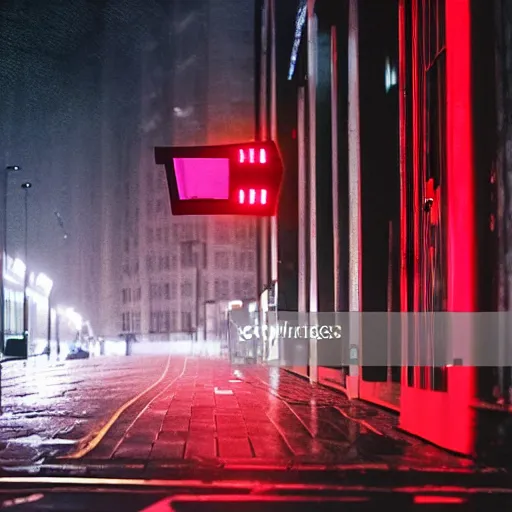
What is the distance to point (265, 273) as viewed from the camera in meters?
53.0

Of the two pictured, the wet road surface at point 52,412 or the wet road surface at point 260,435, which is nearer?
the wet road surface at point 260,435

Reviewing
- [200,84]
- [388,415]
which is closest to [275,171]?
[388,415]

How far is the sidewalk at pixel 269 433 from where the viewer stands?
32.0 feet

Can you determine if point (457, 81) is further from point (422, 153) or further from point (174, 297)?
point (174, 297)

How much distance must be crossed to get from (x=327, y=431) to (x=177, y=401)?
6.61 meters

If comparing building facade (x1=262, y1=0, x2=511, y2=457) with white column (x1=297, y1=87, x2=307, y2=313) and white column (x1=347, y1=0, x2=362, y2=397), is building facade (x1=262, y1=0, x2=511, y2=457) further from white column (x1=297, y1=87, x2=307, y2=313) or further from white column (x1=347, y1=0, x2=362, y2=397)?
white column (x1=297, y1=87, x2=307, y2=313)

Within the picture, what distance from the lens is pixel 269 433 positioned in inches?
477

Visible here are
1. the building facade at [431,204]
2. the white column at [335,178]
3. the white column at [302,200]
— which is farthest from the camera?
the white column at [302,200]

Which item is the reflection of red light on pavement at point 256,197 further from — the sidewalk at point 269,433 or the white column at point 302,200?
the white column at point 302,200

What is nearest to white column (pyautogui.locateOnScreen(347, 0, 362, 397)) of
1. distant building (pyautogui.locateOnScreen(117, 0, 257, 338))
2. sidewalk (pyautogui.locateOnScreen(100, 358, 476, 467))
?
sidewalk (pyautogui.locateOnScreen(100, 358, 476, 467))

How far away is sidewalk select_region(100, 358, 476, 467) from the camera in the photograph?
9.75 meters

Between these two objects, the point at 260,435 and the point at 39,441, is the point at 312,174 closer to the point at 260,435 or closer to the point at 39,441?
the point at 260,435

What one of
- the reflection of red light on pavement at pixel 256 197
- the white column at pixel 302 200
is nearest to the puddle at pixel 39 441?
the reflection of red light on pavement at pixel 256 197

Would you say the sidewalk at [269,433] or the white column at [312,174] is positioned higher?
the white column at [312,174]
